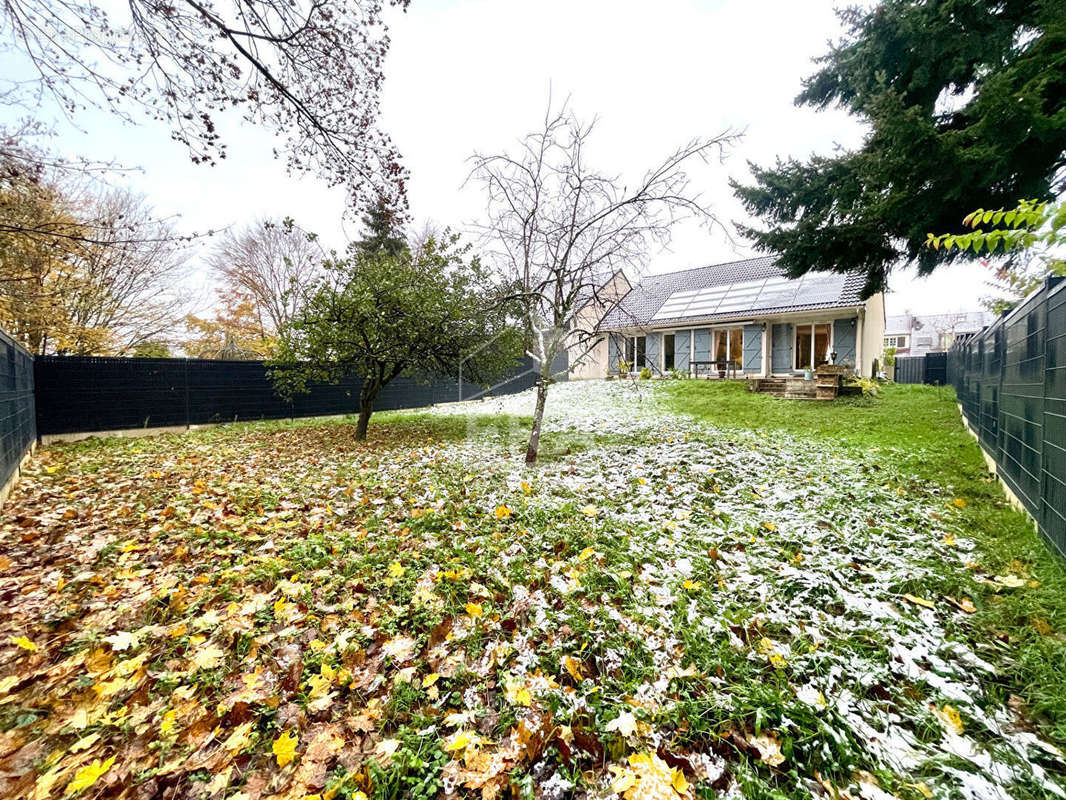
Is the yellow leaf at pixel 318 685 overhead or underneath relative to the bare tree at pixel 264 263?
underneath

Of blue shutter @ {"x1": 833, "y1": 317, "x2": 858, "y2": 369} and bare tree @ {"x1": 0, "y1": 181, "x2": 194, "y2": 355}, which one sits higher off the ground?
bare tree @ {"x1": 0, "y1": 181, "x2": 194, "y2": 355}

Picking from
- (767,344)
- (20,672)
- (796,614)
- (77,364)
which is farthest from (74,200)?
(767,344)

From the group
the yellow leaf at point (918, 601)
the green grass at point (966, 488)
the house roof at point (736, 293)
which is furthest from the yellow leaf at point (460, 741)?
the house roof at point (736, 293)

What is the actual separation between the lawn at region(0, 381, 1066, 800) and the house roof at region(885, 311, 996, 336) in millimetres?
55013

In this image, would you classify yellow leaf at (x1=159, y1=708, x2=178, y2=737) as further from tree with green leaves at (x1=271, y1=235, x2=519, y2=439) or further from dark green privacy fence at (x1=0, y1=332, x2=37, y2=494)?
tree with green leaves at (x1=271, y1=235, x2=519, y2=439)

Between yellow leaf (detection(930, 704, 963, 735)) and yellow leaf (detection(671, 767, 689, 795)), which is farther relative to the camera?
yellow leaf (detection(930, 704, 963, 735))

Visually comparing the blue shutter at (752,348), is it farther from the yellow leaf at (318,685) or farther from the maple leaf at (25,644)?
the maple leaf at (25,644)

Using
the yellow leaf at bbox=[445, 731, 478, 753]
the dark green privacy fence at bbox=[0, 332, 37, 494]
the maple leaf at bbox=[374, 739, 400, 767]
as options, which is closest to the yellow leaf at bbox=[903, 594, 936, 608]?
the yellow leaf at bbox=[445, 731, 478, 753]

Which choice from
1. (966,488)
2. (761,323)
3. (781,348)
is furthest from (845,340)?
(966,488)

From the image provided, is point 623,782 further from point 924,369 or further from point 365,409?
point 924,369

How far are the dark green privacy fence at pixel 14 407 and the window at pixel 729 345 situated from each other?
17.3 m

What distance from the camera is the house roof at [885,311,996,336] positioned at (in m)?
43.9

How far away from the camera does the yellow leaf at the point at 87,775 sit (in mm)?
1471

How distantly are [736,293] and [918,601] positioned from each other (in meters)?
16.2
